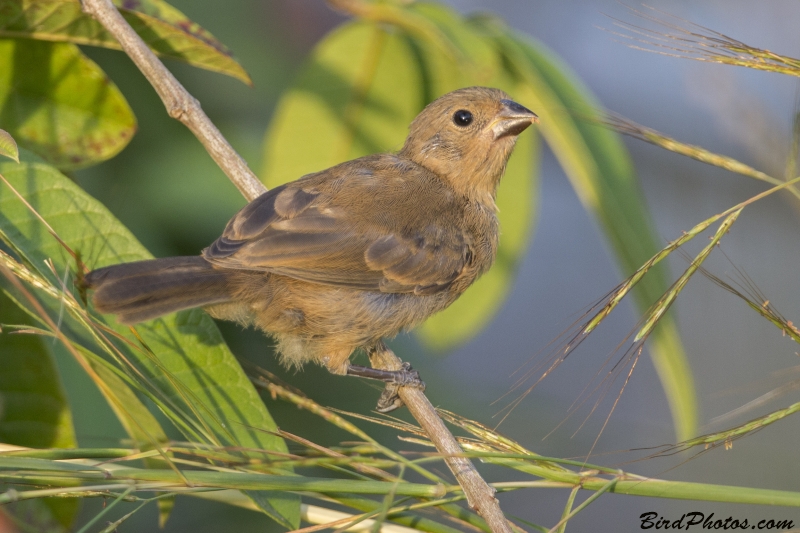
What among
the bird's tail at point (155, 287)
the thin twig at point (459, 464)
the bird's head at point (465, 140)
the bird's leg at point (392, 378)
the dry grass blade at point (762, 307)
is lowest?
the bird's leg at point (392, 378)

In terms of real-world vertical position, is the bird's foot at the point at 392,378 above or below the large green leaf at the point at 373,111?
below

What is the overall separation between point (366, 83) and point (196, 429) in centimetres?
139

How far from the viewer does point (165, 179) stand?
241cm

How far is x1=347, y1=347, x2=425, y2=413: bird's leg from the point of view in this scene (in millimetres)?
2500

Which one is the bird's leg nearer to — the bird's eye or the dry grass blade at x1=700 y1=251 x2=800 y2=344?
the bird's eye

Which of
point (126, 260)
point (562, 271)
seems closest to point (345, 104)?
point (126, 260)

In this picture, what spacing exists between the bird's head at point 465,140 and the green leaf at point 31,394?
1593mm

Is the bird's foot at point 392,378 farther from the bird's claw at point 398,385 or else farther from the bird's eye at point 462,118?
the bird's eye at point 462,118

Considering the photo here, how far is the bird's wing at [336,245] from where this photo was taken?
2.39 metres

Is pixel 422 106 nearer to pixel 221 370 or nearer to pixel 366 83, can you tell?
pixel 366 83

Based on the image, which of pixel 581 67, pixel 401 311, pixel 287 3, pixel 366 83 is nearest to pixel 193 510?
pixel 401 311

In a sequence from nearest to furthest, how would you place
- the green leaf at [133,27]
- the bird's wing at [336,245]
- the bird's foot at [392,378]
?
1. the green leaf at [133,27]
2. the bird's wing at [336,245]
3. the bird's foot at [392,378]

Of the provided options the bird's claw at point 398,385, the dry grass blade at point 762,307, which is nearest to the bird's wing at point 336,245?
the bird's claw at point 398,385

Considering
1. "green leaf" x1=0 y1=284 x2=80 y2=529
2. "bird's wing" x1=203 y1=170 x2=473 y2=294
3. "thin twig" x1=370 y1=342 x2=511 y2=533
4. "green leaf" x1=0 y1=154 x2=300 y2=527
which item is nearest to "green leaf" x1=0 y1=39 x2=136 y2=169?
"green leaf" x1=0 y1=154 x2=300 y2=527
